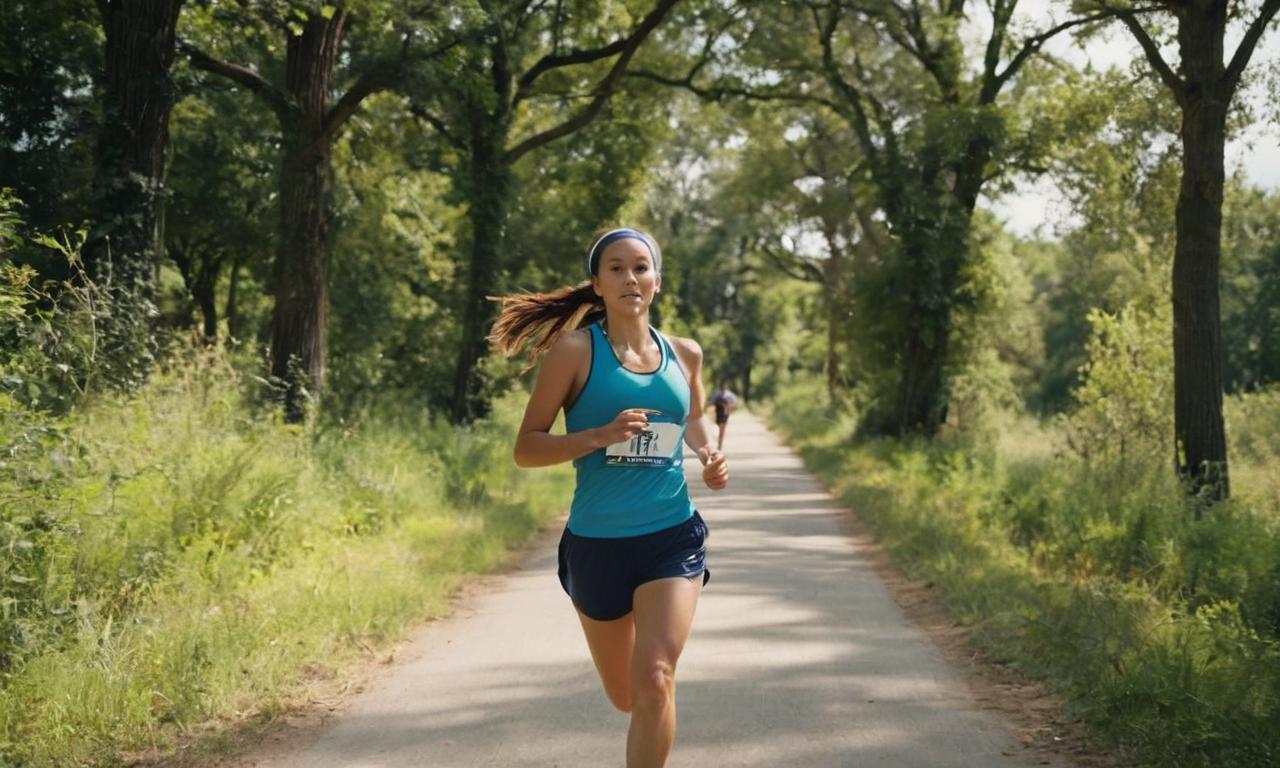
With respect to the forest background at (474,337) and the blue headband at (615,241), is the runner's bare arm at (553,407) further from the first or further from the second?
the forest background at (474,337)

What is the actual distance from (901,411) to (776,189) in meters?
14.4

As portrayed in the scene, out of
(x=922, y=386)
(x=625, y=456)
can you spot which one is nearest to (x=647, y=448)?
(x=625, y=456)

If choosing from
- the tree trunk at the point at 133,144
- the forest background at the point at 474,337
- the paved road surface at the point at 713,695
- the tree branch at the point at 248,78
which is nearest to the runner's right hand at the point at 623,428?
the paved road surface at the point at 713,695

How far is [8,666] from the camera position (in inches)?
237

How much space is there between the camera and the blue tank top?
4.44m

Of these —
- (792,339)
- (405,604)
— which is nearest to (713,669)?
(405,604)

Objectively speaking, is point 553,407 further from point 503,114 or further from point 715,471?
point 503,114

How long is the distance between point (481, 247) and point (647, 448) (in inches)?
761

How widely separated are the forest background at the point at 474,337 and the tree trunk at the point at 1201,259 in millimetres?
36

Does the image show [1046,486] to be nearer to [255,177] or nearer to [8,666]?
[8,666]

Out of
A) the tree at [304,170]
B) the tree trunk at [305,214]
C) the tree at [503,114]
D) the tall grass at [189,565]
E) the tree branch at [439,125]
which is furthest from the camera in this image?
the tree at [503,114]

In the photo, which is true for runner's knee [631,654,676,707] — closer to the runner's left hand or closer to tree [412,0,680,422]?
the runner's left hand

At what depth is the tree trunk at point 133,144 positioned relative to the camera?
1130 cm

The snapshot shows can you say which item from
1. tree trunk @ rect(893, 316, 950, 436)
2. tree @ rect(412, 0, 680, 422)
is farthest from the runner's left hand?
tree trunk @ rect(893, 316, 950, 436)
